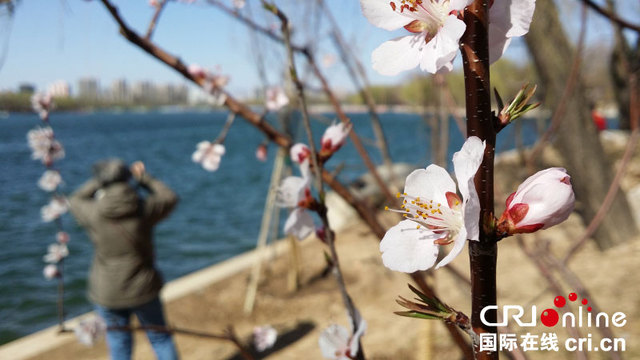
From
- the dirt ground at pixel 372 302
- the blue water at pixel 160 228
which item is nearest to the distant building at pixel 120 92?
the blue water at pixel 160 228

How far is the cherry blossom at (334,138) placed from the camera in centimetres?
94

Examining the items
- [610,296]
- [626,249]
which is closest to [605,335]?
[610,296]

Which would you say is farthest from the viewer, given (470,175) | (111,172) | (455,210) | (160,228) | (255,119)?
(160,228)

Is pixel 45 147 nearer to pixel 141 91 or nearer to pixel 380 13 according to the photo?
pixel 380 13

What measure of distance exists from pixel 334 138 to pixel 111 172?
9.70 ft

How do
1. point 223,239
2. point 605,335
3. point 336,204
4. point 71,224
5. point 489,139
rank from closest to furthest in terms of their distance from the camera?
point 489,139, point 605,335, point 336,204, point 223,239, point 71,224

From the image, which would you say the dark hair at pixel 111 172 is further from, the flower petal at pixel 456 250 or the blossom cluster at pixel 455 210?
the flower petal at pixel 456 250

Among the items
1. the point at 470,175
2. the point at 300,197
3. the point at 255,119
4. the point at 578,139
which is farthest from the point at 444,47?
the point at 578,139

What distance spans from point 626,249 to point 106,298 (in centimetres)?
492

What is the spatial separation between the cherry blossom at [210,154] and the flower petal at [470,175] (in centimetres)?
181

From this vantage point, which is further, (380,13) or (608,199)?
(608,199)

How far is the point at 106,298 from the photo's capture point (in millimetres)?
3375

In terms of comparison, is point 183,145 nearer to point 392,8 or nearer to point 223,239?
point 223,239

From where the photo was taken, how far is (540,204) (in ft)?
1.57
